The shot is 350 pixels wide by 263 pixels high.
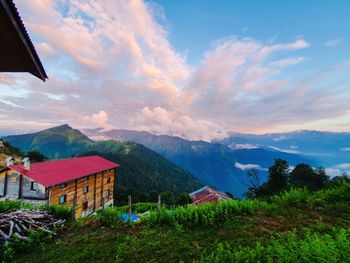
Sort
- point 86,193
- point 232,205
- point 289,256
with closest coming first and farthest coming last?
point 289,256 → point 232,205 → point 86,193

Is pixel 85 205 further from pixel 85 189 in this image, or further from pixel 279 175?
pixel 279 175

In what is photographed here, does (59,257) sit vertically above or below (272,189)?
above

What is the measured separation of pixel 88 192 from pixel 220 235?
117 ft

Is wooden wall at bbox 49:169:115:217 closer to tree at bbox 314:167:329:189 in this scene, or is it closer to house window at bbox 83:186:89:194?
house window at bbox 83:186:89:194

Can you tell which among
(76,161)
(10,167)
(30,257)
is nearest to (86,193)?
(76,161)

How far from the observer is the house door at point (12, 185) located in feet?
97.6

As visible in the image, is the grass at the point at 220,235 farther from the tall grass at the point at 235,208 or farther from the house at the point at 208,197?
the house at the point at 208,197

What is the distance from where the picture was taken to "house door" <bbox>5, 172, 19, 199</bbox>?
29.7 m

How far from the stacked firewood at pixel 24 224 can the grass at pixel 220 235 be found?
938 mm

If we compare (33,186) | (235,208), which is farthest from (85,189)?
(235,208)

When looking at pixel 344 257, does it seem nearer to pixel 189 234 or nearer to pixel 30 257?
pixel 189 234

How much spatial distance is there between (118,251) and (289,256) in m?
5.20

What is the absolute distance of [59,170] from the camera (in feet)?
108

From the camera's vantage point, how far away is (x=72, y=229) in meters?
11.0
